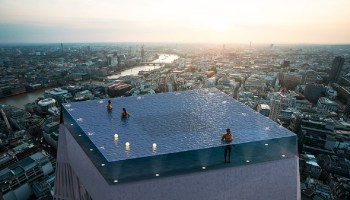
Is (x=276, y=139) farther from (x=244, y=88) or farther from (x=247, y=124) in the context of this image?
(x=244, y=88)

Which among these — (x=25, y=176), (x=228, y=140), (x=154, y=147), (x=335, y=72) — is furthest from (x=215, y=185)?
(x=335, y=72)

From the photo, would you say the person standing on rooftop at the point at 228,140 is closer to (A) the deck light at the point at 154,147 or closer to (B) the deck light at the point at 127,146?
(A) the deck light at the point at 154,147

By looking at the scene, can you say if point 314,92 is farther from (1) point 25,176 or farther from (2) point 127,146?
(1) point 25,176

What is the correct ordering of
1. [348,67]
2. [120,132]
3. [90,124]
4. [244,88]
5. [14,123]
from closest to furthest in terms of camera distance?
[120,132], [90,124], [14,123], [244,88], [348,67]

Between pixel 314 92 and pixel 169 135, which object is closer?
pixel 169 135

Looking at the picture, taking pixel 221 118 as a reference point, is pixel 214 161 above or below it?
below

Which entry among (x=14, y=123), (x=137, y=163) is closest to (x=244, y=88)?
(x=14, y=123)

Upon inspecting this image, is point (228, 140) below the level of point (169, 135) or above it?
above

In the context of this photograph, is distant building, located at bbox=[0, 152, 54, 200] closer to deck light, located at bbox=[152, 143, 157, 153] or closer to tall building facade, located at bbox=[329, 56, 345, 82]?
deck light, located at bbox=[152, 143, 157, 153]
